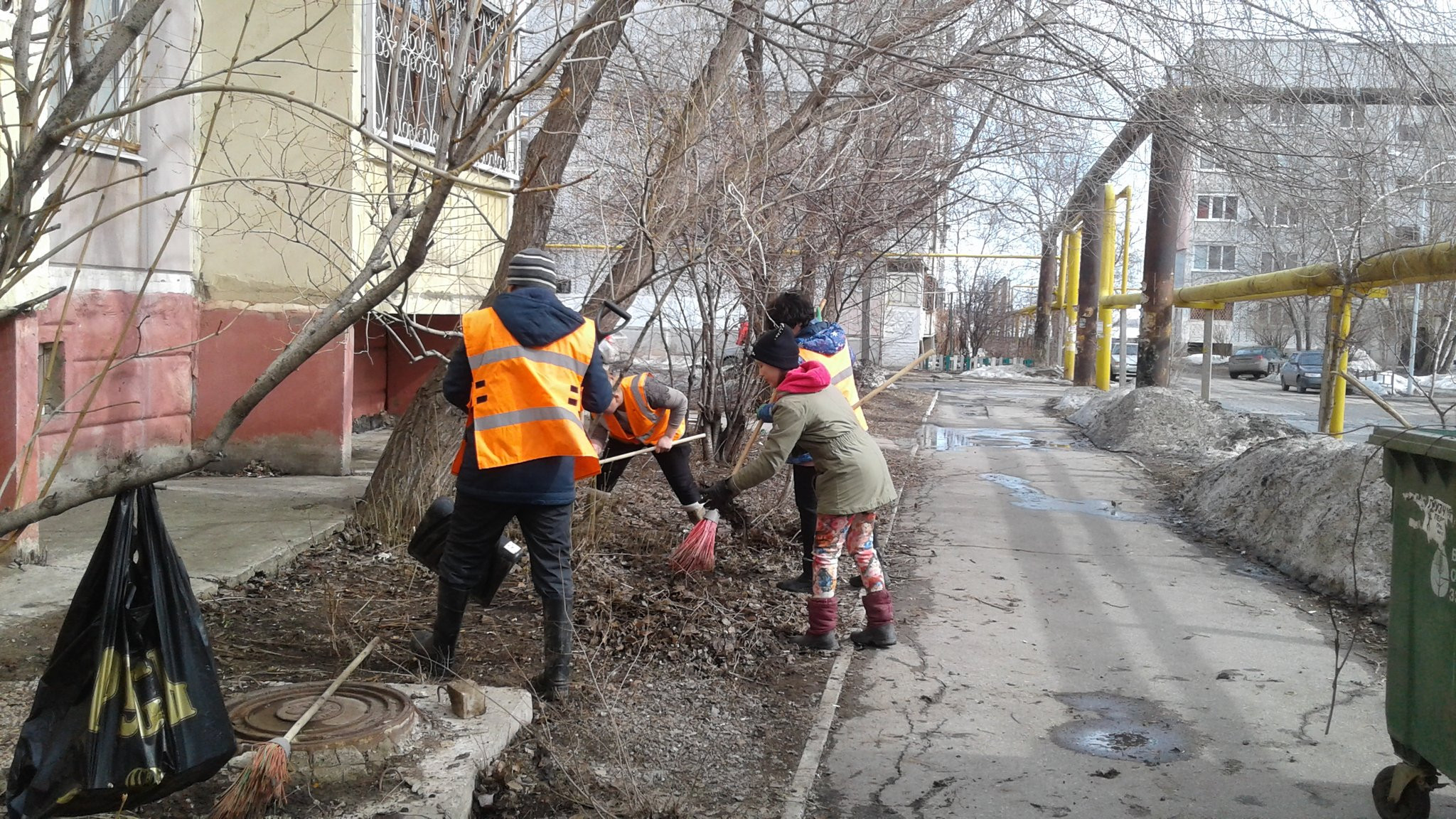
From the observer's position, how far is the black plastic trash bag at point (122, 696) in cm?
280

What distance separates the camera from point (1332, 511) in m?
6.82

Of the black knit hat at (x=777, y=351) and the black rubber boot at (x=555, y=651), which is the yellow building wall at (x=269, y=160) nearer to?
the black knit hat at (x=777, y=351)

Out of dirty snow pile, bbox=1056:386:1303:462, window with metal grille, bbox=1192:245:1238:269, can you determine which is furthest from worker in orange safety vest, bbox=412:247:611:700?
window with metal grille, bbox=1192:245:1238:269

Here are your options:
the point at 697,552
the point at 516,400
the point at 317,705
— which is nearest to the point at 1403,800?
the point at 516,400

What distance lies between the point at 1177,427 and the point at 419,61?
962 centimetres

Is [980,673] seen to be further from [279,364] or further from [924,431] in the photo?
[924,431]

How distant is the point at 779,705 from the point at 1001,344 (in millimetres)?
43989

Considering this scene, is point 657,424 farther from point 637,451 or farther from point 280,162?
point 280,162

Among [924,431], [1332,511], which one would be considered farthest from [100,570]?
[924,431]

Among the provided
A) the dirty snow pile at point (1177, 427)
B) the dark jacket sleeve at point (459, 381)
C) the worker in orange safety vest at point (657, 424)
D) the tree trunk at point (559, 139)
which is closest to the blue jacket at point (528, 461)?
the dark jacket sleeve at point (459, 381)

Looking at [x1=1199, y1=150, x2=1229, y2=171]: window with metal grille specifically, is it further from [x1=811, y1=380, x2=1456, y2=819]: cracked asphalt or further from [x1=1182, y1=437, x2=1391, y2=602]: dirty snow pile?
[x1=811, y1=380, x2=1456, y2=819]: cracked asphalt

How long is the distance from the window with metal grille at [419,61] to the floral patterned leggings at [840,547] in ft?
7.27

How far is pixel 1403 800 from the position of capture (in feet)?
11.4

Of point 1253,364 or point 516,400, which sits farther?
point 1253,364
